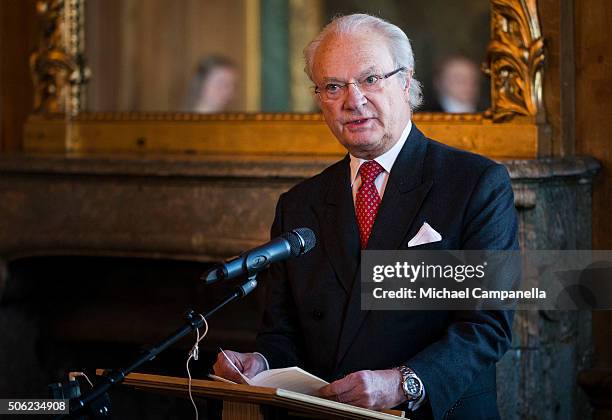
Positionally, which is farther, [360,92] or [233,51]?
[233,51]

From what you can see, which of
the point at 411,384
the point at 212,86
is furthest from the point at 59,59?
the point at 411,384

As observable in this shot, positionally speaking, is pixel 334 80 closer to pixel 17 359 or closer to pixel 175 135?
pixel 175 135

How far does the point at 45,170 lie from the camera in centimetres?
450

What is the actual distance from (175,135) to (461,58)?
1285mm

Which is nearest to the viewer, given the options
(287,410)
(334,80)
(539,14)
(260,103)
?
(287,410)

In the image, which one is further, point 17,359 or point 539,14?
point 17,359

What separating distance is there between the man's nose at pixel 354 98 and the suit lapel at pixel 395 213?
208 millimetres

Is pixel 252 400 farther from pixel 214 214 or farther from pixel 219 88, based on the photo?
pixel 219 88

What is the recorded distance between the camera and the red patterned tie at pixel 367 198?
2.93m

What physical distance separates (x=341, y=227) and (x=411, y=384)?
0.52 m

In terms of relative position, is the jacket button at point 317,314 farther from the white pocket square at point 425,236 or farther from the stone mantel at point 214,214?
the stone mantel at point 214,214

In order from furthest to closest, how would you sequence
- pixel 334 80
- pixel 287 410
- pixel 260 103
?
pixel 260 103
pixel 334 80
pixel 287 410

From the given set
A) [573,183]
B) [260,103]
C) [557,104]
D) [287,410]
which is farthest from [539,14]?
[287,410]

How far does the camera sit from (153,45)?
4828 mm
